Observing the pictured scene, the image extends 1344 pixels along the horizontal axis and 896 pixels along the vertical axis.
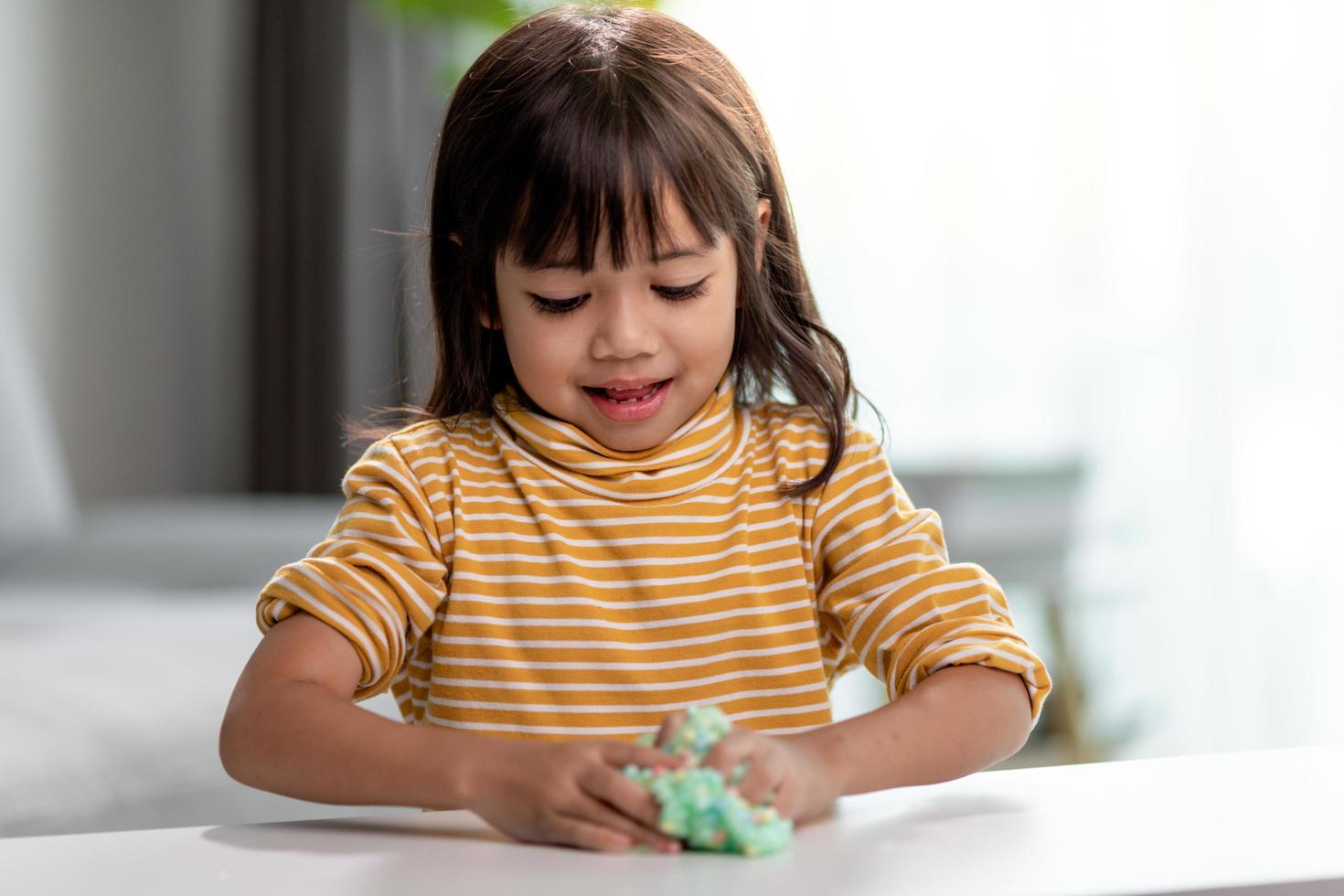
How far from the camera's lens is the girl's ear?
0.88 meters

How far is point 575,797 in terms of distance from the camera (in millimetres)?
571

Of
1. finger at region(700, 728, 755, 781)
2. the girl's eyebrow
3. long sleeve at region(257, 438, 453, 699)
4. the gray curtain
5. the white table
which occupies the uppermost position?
the gray curtain

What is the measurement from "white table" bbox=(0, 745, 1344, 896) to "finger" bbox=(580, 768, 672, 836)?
0.05 feet

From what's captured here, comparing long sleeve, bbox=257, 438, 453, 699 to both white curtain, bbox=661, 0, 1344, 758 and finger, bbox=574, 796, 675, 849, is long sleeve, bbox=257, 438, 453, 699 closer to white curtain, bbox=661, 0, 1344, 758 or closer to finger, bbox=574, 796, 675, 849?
finger, bbox=574, 796, 675, 849

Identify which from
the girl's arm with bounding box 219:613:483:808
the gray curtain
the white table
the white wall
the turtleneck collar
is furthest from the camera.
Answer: the gray curtain

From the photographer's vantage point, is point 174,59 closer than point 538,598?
No

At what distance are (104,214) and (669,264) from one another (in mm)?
3082

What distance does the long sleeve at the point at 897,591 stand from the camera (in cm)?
76

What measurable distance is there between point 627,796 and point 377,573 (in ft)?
0.94

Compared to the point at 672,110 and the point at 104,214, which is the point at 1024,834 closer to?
the point at 672,110

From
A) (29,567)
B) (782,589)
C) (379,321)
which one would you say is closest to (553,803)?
(782,589)

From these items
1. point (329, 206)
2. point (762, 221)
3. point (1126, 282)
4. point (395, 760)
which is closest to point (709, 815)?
point (395, 760)

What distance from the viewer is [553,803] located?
573 mm

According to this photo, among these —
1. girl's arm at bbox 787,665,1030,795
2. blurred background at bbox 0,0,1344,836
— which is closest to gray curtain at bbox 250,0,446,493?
blurred background at bbox 0,0,1344,836
